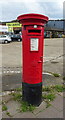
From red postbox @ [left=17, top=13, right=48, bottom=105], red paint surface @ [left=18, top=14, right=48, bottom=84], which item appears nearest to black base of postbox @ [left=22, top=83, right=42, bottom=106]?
red postbox @ [left=17, top=13, right=48, bottom=105]

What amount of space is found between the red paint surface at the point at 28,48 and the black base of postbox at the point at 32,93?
108 millimetres

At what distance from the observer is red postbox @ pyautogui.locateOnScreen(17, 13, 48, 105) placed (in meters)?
2.39

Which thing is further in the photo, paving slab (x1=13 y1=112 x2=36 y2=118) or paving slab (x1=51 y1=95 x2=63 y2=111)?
paving slab (x1=51 y1=95 x2=63 y2=111)

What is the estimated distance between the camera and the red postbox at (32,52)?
2393 millimetres

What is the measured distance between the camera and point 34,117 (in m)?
2.40

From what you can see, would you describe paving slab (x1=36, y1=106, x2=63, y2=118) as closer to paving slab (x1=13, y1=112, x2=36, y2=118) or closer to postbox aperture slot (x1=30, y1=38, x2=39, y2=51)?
paving slab (x1=13, y1=112, x2=36, y2=118)

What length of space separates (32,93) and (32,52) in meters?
0.91

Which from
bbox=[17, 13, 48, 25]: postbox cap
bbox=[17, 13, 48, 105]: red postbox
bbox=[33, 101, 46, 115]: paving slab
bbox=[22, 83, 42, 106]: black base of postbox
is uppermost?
bbox=[17, 13, 48, 25]: postbox cap

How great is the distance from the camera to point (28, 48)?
2516 mm

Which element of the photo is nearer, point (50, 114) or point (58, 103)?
point (50, 114)

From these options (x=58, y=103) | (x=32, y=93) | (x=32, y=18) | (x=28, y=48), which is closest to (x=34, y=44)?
(x=28, y=48)

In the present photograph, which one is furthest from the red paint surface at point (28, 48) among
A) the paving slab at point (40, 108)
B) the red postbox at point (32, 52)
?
the paving slab at point (40, 108)

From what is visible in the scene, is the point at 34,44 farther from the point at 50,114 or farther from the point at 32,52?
the point at 50,114

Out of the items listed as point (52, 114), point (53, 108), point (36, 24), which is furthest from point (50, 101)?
point (36, 24)
